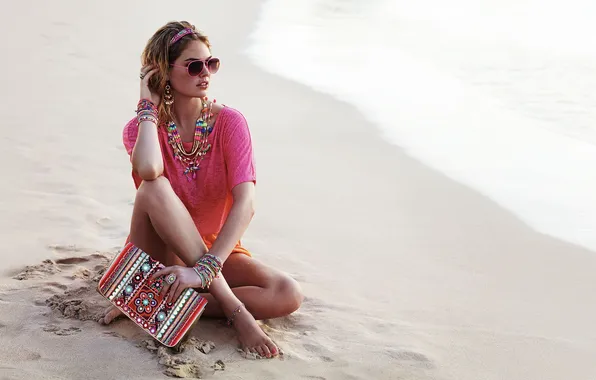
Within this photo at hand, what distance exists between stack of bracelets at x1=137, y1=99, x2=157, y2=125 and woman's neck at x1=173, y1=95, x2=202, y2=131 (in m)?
0.13

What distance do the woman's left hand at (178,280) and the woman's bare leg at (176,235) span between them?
0.09 m

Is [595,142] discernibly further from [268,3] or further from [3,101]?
[268,3]

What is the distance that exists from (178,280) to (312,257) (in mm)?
1404

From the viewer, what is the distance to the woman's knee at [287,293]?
3.46m

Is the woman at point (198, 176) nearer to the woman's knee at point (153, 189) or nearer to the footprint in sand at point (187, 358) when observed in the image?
the woman's knee at point (153, 189)

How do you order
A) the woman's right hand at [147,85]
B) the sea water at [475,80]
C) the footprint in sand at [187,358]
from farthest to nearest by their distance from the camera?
the sea water at [475,80] < the woman's right hand at [147,85] < the footprint in sand at [187,358]

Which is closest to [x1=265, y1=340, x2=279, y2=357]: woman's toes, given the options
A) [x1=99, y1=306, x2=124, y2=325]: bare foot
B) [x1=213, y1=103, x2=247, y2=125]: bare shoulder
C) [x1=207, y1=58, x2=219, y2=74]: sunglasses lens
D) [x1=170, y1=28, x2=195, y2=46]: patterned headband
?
[x1=99, y1=306, x2=124, y2=325]: bare foot

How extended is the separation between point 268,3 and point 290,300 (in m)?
9.69

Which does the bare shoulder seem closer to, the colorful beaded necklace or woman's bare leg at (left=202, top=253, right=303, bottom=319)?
the colorful beaded necklace

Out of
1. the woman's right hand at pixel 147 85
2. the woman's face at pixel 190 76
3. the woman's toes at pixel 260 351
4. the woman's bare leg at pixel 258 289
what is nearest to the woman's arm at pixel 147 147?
the woman's right hand at pixel 147 85

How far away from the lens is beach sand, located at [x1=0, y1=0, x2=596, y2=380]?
3.19 meters

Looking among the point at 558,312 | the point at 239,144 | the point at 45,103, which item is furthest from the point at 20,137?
the point at 558,312

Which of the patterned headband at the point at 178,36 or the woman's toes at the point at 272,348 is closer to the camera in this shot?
the woman's toes at the point at 272,348

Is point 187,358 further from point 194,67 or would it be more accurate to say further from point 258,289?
point 194,67
